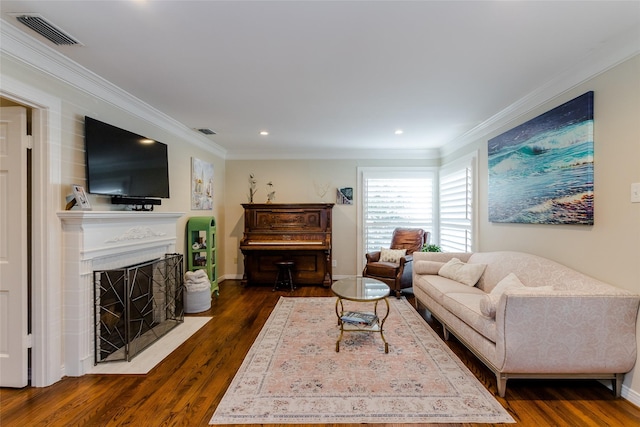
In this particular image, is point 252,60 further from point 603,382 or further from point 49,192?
point 603,382

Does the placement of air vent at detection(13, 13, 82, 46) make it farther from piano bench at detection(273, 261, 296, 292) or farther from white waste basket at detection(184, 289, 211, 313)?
piano bench at detection(273, 261, 296, 292)

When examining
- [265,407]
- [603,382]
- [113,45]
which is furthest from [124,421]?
[603,382]

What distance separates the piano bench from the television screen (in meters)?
2.13

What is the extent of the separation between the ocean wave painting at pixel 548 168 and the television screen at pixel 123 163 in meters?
3.93

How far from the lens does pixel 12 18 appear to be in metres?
1.80

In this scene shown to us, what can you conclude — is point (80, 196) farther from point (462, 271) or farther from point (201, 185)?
point (462, 271)

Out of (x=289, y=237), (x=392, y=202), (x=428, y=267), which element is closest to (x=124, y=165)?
(x=289, y=237)

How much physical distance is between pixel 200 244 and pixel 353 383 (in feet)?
10.1

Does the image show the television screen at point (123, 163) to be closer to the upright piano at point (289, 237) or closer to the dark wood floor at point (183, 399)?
the dark wood floor at point (183, 399)

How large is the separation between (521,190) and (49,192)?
4216 mm

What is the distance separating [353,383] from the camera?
2.21m

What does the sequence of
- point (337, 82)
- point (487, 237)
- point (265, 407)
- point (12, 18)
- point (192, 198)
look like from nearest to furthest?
point (12, 18) < point (265, 407) < point (337, 82) < point (487, 237) < point (192, 198)

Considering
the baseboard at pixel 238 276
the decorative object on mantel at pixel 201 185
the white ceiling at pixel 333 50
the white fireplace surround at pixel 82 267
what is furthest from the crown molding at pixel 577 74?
the decorative object on mantel at pixel 201 185

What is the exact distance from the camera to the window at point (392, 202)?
560 cm
